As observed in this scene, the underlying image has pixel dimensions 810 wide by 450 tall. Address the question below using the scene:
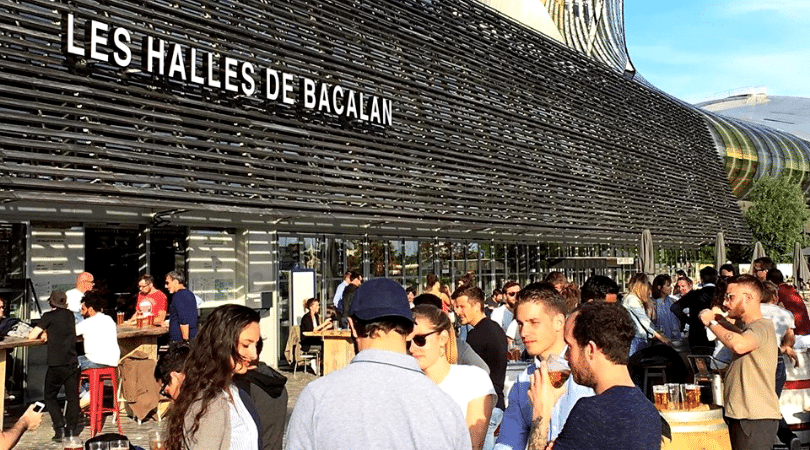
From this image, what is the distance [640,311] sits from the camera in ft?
35.2

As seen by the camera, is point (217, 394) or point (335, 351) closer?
point (217, 394)

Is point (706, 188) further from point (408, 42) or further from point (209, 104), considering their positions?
point (209, 104)

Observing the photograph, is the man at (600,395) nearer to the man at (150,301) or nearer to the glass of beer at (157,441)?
the glass of beer at (157,441)

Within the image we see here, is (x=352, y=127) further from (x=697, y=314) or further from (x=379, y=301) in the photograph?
(x=379, y=301)

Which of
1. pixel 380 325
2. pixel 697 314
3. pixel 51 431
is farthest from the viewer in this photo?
pixel 697 314

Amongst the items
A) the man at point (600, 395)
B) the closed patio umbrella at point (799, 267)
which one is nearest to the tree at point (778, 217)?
the closed patio umbrella at point (799, 267)

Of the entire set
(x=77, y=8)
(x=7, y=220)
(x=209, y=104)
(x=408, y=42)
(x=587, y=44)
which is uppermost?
(x=587, y=44)

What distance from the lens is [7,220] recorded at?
45.8ft

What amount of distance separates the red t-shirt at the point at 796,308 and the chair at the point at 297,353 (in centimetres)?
881

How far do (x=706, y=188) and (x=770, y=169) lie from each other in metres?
34.0

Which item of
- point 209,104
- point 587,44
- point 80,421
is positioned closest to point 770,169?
point 587,44

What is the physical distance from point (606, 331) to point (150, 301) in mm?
12104

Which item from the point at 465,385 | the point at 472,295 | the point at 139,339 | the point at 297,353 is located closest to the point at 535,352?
the point at 465,385

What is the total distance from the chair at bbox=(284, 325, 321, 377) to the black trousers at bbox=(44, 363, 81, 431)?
6614 mm
